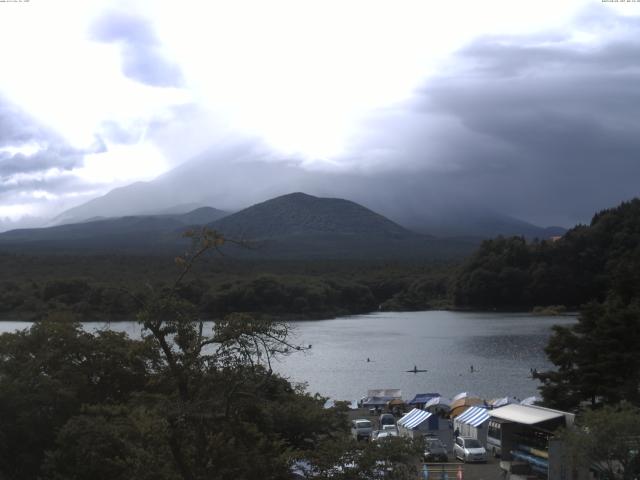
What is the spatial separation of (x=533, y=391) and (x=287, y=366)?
1499 centimetres

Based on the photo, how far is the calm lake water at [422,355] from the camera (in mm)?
36156

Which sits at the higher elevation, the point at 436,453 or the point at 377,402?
the point at 436,453

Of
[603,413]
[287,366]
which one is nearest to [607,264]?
[287,366]

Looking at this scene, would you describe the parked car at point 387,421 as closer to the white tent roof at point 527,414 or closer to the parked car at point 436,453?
the parked car at point 436,453

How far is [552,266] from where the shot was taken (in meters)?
77.7

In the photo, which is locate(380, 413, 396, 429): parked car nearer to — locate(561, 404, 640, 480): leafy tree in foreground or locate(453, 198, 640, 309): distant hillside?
locate(561, 404, 640, 480): leafy tree in foreground

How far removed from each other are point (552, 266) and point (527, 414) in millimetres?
64104

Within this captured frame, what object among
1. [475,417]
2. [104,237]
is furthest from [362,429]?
[104,237]

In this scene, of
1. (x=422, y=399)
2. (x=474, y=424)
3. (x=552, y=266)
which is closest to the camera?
(x=474, y=424)

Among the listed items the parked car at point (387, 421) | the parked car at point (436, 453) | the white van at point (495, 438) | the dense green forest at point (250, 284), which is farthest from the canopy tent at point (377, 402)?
the dense green forest at point (250, 284)

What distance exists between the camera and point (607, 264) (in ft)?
241

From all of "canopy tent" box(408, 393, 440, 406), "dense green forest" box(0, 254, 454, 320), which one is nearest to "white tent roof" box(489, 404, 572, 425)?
"canopy tent" box(408, 393, 440, 406)

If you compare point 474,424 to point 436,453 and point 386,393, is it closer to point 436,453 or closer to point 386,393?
point 436,453

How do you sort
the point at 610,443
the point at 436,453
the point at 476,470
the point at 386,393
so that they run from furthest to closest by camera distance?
the point at 386,393 → the point at 436,453 → the point at 476,470 → the point at 610,443
